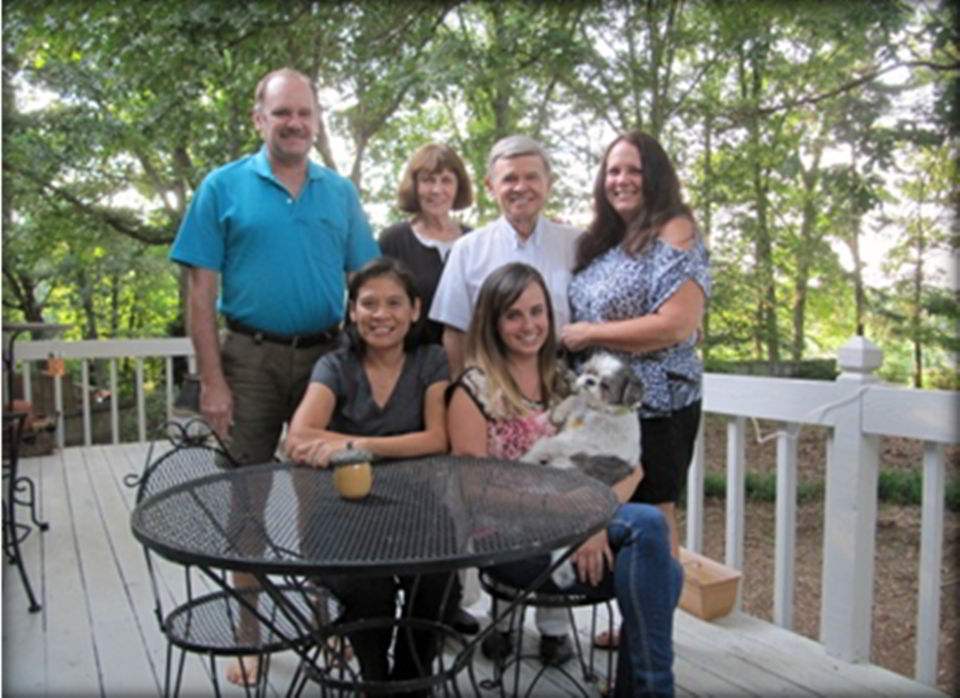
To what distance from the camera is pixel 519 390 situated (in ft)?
5.85

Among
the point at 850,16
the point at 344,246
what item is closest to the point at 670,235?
the point at 344,246

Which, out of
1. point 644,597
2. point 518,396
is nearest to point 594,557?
point 644,597

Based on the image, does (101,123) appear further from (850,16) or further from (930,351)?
(930,351)

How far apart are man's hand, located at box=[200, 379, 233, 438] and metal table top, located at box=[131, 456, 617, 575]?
0.36 m

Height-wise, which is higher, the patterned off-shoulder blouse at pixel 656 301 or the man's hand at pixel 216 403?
the patterned off-shoulder blouse at pixel 656 301

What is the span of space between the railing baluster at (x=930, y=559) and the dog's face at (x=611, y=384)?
86 centimetres

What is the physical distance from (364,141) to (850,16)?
4.86m

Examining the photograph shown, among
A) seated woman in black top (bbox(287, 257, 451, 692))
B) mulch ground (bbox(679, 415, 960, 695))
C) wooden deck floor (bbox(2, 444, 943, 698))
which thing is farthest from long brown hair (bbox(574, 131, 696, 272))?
mulch ground (bbox(679, 415, 960, 695))

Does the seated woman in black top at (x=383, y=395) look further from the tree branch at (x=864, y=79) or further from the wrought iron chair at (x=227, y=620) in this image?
the tree branch at (x=864, y=79)

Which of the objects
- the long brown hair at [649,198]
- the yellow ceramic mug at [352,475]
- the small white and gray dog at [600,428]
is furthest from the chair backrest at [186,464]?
the long brown hair at [649,198]

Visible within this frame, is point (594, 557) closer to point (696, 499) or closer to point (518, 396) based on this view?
point (518, 396)

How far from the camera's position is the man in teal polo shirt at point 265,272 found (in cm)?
198

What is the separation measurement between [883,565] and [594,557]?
4984mm

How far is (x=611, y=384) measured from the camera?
1.70m
